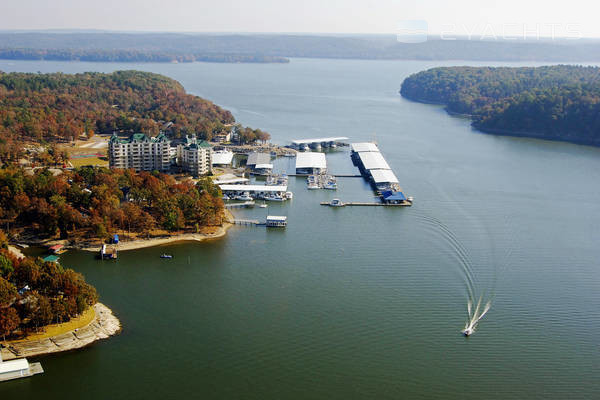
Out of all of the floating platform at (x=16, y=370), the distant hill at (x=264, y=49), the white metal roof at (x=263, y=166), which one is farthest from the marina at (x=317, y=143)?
the distant hill at (x=264, y=49)

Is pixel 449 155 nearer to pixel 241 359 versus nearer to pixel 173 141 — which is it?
pixel 173 141

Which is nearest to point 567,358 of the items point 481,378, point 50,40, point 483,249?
point 481,378

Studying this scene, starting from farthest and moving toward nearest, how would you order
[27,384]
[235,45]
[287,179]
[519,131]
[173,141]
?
[235,45], [519,131], [173,141], [287,179], [27,384]

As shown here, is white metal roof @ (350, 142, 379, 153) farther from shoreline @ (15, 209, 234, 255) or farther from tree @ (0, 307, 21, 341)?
tree @ (0, 307, 21, 341)

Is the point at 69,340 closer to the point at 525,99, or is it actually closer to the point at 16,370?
the point at 16,370

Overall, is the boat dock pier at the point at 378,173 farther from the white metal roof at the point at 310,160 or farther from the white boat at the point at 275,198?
the white boat at the point at 275,198

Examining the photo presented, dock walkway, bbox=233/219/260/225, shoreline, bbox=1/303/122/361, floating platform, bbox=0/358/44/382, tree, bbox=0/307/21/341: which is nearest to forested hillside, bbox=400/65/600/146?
dock walkway, bbox=233/219/260/225
